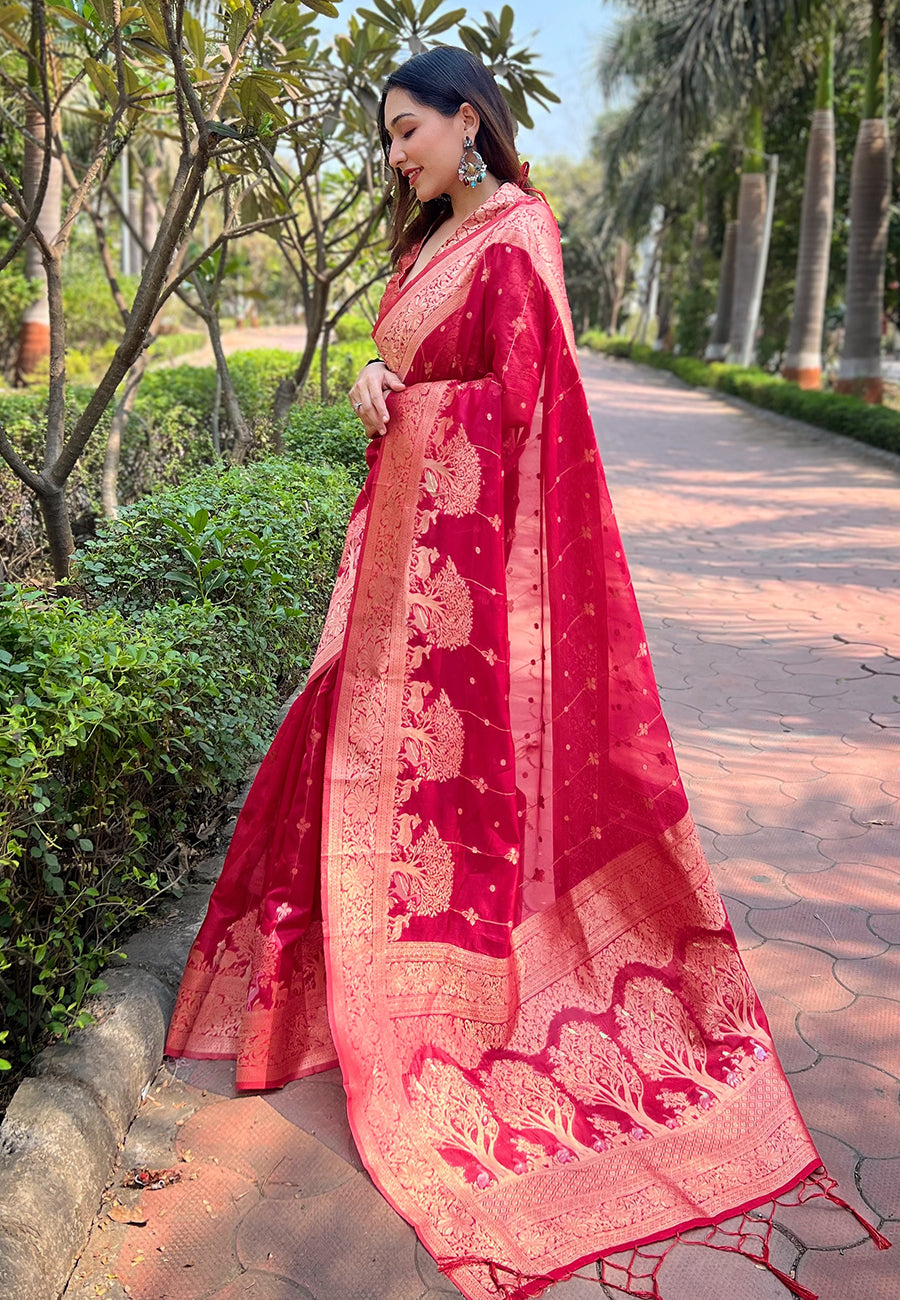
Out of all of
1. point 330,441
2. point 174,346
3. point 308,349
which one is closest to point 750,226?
point 174,346

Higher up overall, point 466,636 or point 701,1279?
point 466,636

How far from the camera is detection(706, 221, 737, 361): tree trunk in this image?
20984 millimetres

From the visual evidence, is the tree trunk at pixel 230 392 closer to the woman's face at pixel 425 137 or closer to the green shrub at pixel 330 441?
the green shrub at pixel 330 441

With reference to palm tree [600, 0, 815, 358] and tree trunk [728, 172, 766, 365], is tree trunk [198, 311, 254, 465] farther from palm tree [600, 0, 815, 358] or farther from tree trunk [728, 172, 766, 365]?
tree trunk [728, 172, 766, 365]

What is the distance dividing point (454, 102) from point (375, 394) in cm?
51

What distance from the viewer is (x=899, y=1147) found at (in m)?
1.79

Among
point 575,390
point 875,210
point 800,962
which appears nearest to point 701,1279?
point 800,962

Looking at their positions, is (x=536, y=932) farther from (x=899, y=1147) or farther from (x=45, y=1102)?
(x=45, y=1102)

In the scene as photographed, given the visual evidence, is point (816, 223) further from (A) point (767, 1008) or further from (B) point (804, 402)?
(A) point (767, 1008)

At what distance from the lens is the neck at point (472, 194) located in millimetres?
2008

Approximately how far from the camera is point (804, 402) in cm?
1337

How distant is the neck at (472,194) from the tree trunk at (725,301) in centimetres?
2017

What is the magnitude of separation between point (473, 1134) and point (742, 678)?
2789 millimetres

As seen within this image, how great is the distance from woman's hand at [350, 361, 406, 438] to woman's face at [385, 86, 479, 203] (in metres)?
0.33
